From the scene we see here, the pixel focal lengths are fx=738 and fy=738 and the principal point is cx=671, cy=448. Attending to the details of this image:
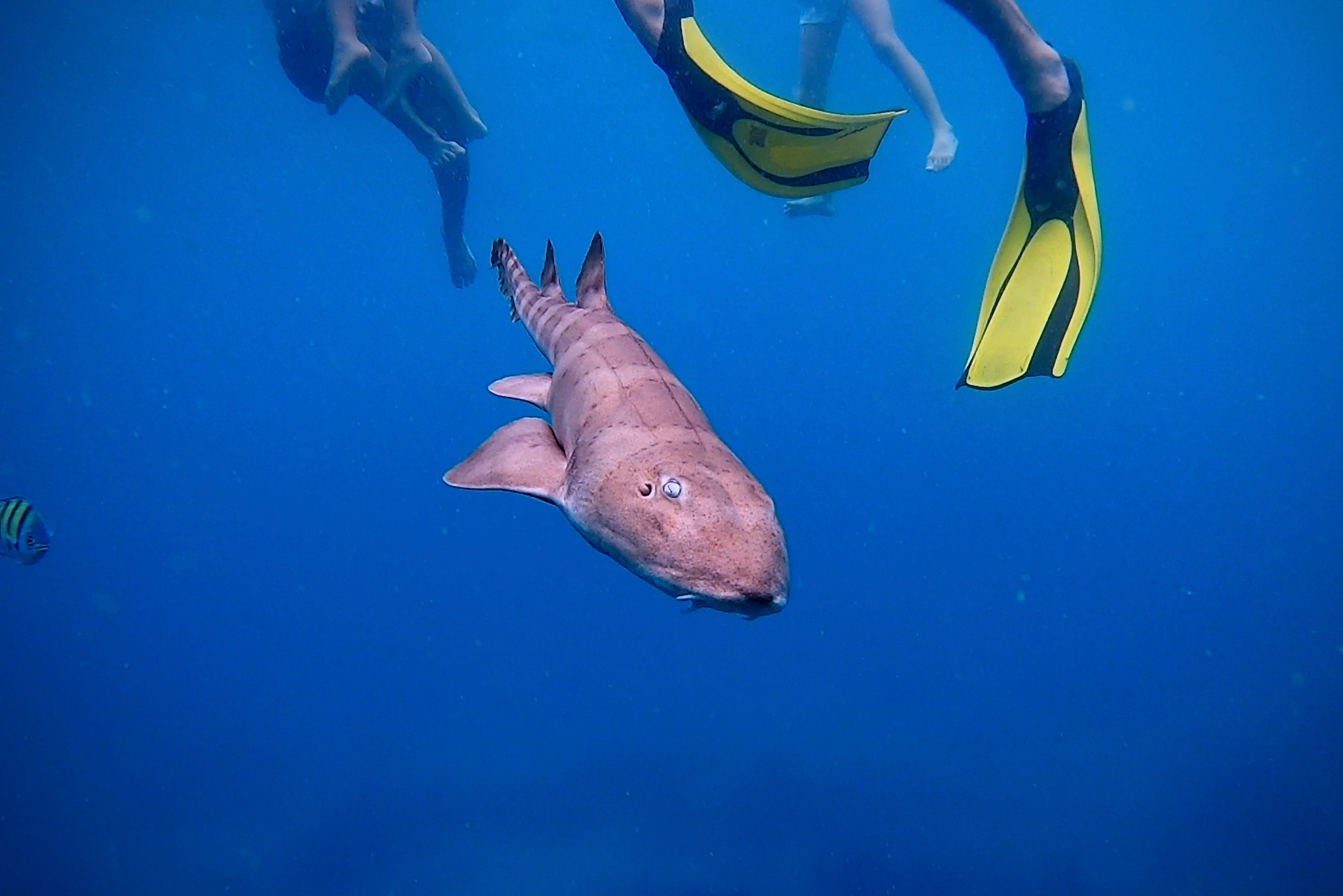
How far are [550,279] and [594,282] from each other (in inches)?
22.6

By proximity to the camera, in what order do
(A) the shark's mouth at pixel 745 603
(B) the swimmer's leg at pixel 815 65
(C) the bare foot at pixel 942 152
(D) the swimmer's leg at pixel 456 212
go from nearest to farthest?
(A) the shark's mouth at pixel 745 603 → (C) the bare foot at pixel 942 152 → (B) the swimmer's leg at pixel 815 65 → (D) the swimmer's leg at pixel 456 212

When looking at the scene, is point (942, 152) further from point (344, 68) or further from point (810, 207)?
point (344, 68)

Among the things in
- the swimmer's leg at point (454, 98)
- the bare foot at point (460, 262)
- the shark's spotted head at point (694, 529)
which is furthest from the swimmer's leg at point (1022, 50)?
the bare foot at point (460, 262)

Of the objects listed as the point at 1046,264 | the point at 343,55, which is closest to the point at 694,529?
the point at 1046,264

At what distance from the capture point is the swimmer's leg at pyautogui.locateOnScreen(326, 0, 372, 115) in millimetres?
7938

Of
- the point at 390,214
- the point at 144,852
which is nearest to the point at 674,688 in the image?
the point at 144,852

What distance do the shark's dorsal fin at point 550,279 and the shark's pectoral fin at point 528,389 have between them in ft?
2.09

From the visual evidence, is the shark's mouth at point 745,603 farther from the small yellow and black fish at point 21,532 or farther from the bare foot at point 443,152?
the bare foot at point 443,152

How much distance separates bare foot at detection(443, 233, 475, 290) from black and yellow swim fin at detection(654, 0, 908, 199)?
12.1 metres

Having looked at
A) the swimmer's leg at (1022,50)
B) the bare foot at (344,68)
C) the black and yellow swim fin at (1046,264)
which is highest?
the bare foot at (344,68)

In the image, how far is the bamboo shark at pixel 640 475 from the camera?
230 centimetres

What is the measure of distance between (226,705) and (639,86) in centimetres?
2956

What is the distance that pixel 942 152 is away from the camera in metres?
8.48

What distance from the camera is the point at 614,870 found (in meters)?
13.2
